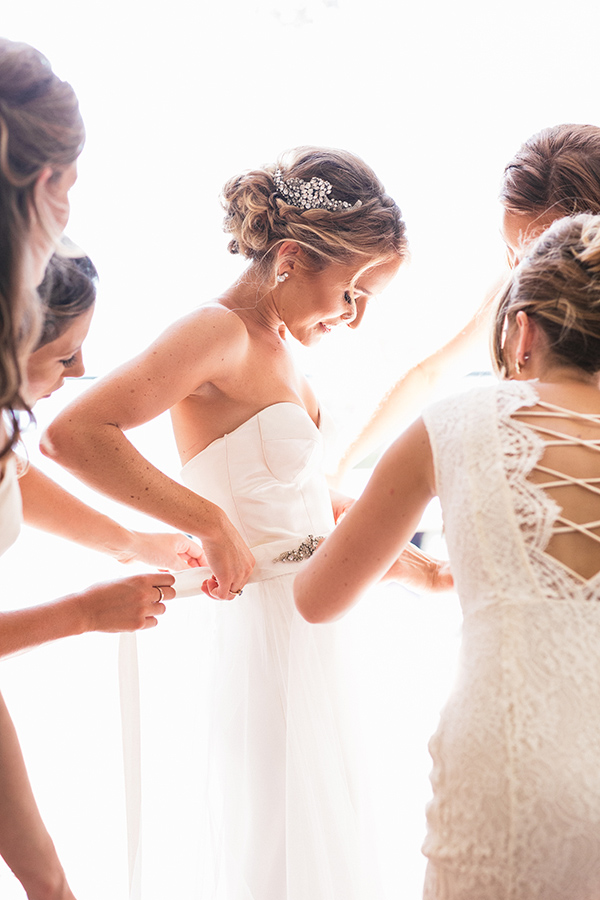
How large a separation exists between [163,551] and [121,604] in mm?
371

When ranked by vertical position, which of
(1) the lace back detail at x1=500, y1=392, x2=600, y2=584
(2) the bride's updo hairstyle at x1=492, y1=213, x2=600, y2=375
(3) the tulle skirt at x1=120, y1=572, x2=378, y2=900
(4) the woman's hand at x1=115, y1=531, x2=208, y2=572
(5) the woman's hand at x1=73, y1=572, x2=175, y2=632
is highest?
(2) the bride's updo hairstyle at x1=492, y1=213, x2=600, y2=375

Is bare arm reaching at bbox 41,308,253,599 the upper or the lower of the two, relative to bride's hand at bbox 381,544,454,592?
upper

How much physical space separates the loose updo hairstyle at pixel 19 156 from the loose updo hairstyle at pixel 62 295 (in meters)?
0.21

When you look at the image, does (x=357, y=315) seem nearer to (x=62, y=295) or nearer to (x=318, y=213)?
(x=318, y=213)

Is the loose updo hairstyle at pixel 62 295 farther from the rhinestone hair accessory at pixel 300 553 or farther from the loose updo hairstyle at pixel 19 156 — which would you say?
the rhinestone hair accessory at pixel 300 553

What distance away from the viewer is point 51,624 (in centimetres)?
131

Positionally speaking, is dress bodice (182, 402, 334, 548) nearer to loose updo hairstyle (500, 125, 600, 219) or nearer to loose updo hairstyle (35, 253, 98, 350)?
loose updo hairstyle (35, 253, 98, 350)

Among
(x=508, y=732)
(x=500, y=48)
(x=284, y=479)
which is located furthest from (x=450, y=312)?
(x=508, y=732)

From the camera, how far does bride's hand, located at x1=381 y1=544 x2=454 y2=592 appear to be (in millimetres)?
1660

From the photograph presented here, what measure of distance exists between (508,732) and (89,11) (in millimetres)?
2567

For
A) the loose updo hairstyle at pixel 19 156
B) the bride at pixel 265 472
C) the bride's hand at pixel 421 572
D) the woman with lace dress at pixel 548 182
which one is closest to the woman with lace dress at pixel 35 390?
the loose updo hairstyle at pixel 19 156

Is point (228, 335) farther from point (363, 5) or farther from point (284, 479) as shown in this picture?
point (363, 5)

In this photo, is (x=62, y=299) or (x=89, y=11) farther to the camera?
(x=89, y=11)

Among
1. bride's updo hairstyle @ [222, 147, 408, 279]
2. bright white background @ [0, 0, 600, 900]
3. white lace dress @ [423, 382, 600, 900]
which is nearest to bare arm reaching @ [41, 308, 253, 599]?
bride's updo hairstyle @ [222, 147, 408, 279]
